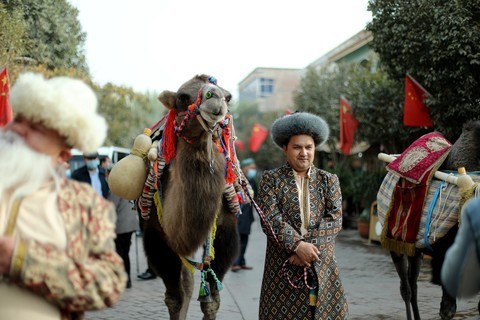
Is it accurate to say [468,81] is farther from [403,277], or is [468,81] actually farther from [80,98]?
[80,98]

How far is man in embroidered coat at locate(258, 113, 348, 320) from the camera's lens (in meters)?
4.61

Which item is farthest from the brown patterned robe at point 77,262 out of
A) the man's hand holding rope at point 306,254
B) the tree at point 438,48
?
the tree at point 438,48

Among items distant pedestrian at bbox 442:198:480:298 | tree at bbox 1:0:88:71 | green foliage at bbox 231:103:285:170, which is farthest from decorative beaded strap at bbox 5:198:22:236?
green foliage at bbox 231:103:285:170

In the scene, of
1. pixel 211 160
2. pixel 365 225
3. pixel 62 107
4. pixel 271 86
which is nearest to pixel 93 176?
pixel 211 160

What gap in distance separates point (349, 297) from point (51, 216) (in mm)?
7010

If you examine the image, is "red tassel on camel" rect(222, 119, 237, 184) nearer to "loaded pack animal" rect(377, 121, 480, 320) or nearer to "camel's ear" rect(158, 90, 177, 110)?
"camel's ear" rect(158, 90, 177, 110)

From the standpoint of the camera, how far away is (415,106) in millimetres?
12750

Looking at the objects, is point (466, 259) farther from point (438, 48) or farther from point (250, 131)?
point (250, 131)

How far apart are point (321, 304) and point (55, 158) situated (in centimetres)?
250

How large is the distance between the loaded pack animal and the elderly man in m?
3.78

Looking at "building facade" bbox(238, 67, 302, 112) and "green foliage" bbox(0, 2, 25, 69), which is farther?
"building facade" bbox(238, 67, 302, 112)

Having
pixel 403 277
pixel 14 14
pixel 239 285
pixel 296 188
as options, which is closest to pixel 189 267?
pixel 296 188

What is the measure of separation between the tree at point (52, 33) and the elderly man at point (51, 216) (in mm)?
7812

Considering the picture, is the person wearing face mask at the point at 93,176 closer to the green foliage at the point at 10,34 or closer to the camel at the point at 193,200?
the green foliage at the point at 10,34
